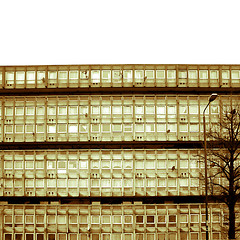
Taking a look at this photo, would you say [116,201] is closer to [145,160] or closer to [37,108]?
[145,160]

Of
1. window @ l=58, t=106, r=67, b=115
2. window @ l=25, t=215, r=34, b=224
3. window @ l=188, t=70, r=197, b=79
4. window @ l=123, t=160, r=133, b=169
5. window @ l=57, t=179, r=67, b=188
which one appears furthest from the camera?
window @ l=188, t=70, r=197, b=79

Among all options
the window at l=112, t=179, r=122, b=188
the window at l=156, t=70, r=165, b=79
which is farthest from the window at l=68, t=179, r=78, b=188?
the window at l=156, t=70, r=165, b=79

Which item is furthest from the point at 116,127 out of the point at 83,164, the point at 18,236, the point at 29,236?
the point at 18,236

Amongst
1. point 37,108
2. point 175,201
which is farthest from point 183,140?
point 37,108

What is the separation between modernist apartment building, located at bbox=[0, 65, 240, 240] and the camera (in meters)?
32.3

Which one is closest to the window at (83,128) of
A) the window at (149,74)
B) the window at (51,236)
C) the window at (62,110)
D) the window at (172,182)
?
the window at (62,110)

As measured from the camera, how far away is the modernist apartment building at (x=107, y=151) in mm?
32312

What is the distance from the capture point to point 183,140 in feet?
109

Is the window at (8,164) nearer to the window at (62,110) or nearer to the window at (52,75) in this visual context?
the window at (62,110)

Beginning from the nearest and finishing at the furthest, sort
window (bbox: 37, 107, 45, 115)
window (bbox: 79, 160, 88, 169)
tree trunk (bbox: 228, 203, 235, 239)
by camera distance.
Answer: tree trunk (bbox: 228, 203, 235, 239) → window (bbox: 79, 160, 88, 169) → window (bbox: 37, 107, 45, 115)

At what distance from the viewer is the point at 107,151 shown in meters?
33.0

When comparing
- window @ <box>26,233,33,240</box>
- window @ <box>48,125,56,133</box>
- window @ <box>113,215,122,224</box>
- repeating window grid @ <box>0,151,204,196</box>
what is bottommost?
window @ <box>26,233,33,240</box>

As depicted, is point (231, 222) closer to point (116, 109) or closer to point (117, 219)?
point (117, 219)

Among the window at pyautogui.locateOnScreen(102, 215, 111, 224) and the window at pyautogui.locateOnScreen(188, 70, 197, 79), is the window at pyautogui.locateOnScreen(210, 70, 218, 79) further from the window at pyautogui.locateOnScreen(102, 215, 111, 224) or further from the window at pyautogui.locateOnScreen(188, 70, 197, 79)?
the window at pyautogui.locateOnScreen(102, 215, 111, 224)
